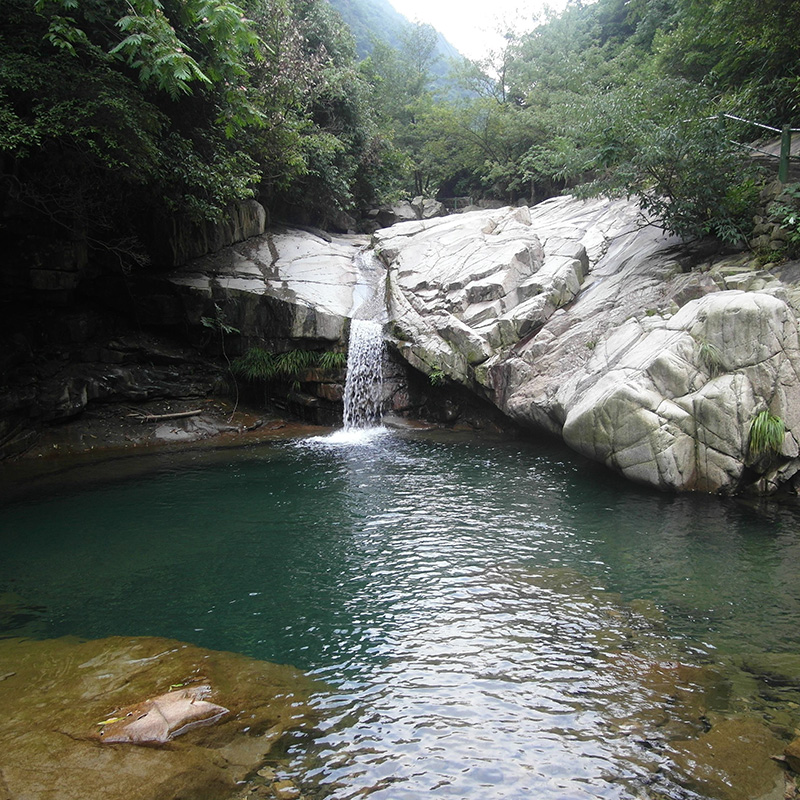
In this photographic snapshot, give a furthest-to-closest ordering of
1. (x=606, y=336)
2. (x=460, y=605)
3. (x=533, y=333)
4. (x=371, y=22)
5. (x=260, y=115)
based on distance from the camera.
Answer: (x=371, y=22)
(x=533, y=333)
(x=606, y=336)
(x=260, y=115)
(x=460, y=605)

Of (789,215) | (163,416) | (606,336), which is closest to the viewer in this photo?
(789,215)

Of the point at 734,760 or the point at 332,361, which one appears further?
the point at 332,361

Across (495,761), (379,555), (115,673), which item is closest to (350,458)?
(379,555)

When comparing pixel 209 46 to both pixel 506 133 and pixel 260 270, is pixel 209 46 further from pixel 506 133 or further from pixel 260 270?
pixel 506 133

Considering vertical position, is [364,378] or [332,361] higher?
[332,361]

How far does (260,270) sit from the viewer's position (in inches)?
627

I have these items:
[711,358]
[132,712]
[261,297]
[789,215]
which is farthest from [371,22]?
[132,712]

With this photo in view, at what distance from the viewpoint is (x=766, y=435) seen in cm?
790

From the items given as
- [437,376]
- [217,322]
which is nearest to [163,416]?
[217,322]

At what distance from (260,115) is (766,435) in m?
10.1

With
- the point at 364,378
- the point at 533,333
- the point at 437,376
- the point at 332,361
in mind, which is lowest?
the point at 364,378

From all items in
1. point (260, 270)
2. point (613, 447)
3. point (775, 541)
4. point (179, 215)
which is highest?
point (179, 215)

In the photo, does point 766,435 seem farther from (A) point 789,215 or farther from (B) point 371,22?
(B) point 371,22

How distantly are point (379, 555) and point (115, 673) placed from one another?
10.6 feet
